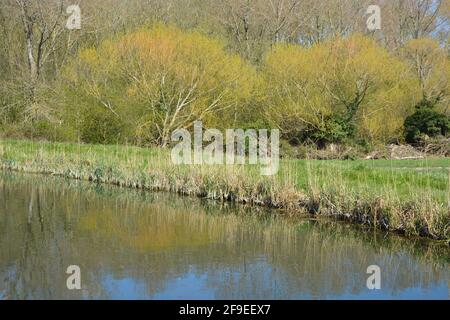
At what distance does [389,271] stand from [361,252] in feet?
3.52

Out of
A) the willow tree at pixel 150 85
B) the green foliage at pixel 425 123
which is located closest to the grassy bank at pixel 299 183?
the willow tree at pixel 150 85

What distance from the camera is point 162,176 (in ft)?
51.3

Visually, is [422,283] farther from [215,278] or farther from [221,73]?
[221,73]

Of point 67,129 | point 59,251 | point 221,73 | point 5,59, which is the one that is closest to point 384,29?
point 221,73

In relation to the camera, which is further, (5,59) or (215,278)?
(5,59)

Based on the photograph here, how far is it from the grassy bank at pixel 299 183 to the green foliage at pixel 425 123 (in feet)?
23.1

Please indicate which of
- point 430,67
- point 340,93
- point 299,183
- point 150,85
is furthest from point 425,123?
point 299,183

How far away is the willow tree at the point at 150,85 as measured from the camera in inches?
1005

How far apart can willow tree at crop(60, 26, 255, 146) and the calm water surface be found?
12.0m

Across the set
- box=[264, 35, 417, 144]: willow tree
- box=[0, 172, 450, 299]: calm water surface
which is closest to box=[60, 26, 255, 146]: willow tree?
box=[264, 35, 417, 144]: willow tree

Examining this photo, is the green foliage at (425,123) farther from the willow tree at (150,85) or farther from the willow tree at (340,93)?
the willow tree at (150,85)

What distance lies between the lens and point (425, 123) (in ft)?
85.3

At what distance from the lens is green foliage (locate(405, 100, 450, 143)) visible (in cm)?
2570

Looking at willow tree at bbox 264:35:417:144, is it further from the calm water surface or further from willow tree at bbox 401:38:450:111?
the calm water surface
